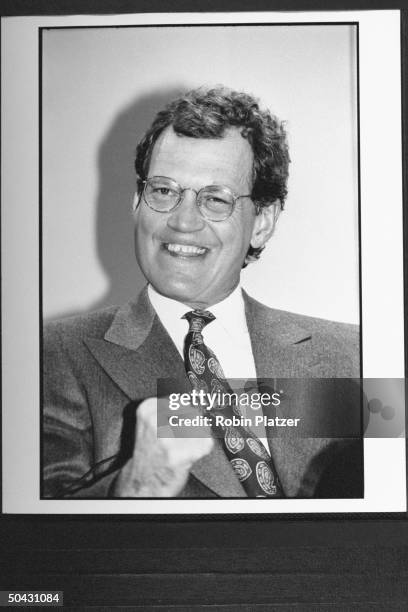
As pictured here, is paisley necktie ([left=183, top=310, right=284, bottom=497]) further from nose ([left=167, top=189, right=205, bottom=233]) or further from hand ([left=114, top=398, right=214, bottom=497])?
nose ([left=167, top=189, right=205, bottom=233])

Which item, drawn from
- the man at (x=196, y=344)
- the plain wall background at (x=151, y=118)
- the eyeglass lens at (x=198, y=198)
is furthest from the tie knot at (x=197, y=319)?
the eyeglass lens at (x=198, y=198)

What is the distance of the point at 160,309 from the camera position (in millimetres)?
2016

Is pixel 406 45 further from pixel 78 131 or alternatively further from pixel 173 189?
pixel 78 131

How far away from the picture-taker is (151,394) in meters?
1.99

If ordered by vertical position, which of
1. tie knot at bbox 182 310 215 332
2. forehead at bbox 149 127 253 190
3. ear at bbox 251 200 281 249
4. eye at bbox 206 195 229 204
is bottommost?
tie knot at bbox 182 310 215 332

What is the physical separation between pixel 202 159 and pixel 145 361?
55 cm

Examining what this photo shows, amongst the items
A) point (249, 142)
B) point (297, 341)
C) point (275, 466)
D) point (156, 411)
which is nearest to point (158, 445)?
point (156, 411)

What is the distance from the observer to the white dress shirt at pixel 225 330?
A: 6.60 ft

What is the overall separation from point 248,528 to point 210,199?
87cm

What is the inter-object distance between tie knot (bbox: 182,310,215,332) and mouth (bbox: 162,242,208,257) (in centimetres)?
15

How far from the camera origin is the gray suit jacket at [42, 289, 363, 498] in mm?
1989

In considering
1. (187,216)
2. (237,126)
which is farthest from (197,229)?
(237,126)

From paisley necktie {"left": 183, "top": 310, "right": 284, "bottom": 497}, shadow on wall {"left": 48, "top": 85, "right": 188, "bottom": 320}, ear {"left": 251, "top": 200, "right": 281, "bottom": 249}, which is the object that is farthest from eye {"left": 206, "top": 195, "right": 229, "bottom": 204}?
paisley necktie {"left": 183, "top": 310, "right": 284, "bottom": 497}

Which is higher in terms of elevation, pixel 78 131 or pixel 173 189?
pixel 78 131
